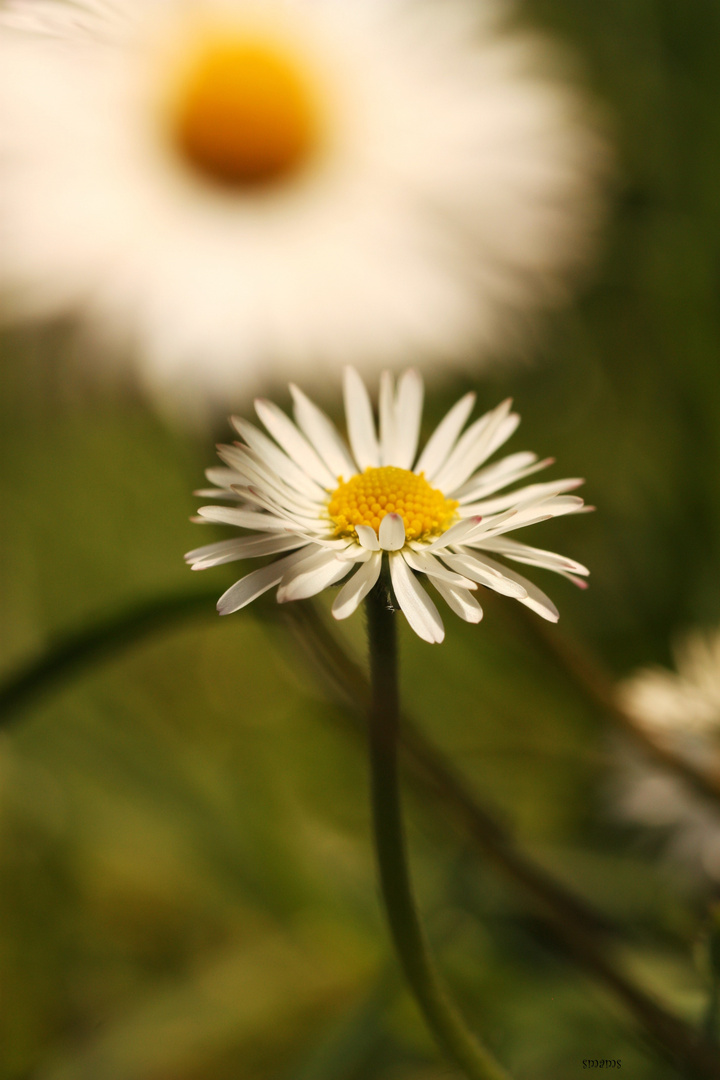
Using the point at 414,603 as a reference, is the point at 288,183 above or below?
above

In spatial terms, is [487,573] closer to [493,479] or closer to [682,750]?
[493,479]

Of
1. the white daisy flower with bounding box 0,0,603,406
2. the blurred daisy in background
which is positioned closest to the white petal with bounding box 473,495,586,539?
the blurred daisy in background

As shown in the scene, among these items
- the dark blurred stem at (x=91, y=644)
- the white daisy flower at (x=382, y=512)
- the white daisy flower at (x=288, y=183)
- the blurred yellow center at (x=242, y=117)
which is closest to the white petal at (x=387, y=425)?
the white daisy flower at (x=382, y=512)

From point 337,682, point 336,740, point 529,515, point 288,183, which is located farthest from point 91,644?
point 288,183

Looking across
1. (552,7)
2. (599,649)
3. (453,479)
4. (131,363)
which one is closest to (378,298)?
(131,363)

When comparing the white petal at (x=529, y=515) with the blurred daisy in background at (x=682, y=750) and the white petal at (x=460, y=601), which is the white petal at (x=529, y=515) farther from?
the blurred daisy in background at (x=682, y=750)

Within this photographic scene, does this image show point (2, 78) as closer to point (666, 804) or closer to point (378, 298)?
point (378, 298)

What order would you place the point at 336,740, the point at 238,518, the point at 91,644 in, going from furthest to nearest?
the point at 336,740 → the point at 91,644 → the point at 238,518
